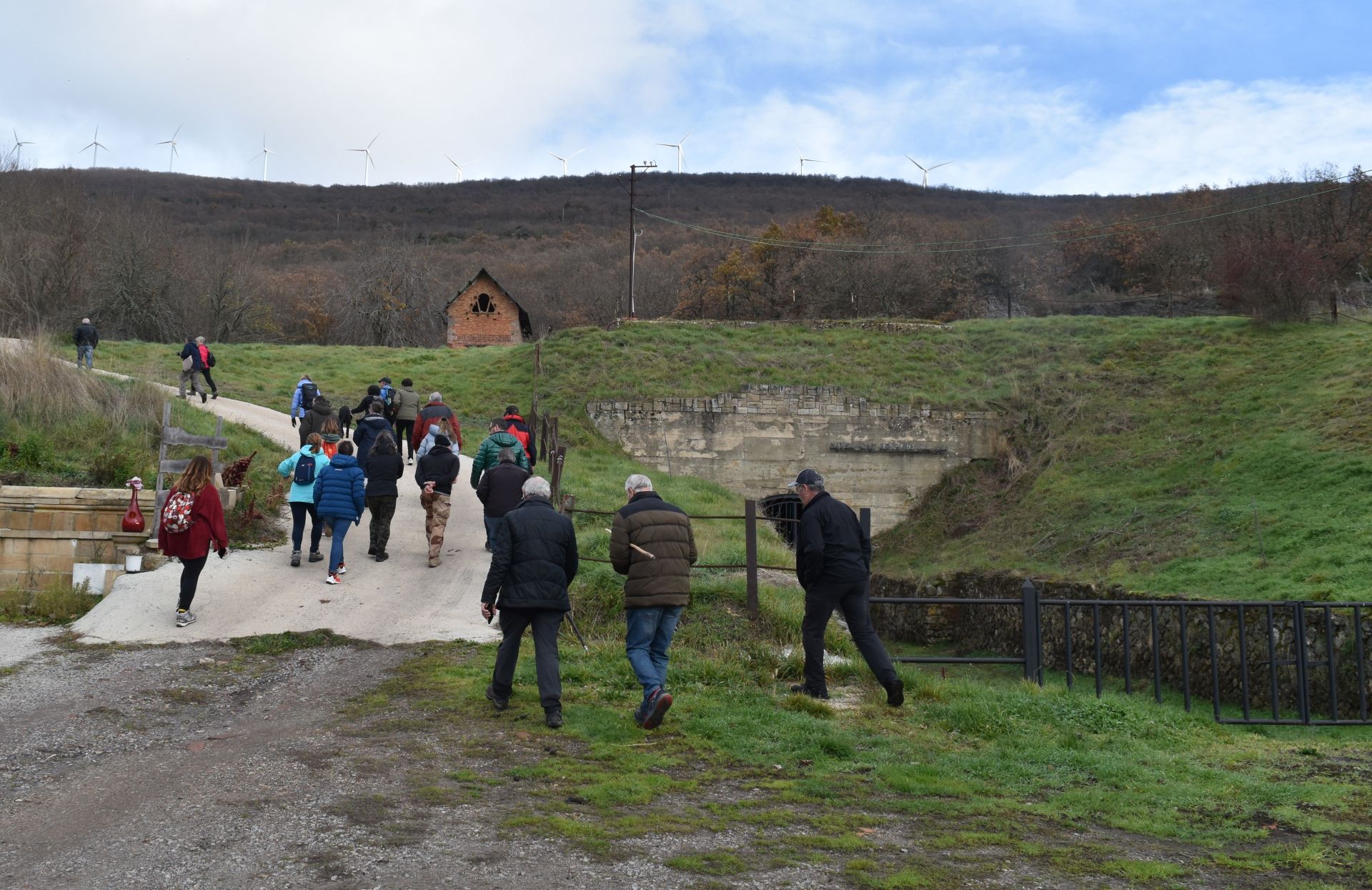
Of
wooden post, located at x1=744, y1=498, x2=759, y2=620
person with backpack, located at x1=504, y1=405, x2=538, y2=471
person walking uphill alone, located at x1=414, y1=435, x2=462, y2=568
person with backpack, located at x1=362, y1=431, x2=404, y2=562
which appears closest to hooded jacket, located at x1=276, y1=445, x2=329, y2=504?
person with backpack, located at x1=362, y1=431, x2=404, y2=562

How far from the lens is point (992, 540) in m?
23.5

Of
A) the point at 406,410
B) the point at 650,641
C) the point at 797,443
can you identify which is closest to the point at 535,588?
the point at 650,641

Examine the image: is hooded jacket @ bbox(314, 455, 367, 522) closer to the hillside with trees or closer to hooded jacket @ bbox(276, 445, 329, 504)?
hooded jacket @ bbox(276, 445, 329, 504)

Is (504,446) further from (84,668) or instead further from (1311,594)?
(1311,594)

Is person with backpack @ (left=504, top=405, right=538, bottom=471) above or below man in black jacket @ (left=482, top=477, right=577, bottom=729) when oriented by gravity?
above

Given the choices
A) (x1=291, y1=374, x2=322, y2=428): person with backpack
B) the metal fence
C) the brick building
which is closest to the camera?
the metal fence

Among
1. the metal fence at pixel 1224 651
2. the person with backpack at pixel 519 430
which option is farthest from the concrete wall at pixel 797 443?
the person with backpack at pixel 519 430

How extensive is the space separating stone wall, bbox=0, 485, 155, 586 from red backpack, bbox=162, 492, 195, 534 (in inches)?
73.2

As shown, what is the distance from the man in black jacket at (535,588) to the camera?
7.27m

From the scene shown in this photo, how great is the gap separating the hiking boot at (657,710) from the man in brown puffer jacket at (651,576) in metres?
0.11

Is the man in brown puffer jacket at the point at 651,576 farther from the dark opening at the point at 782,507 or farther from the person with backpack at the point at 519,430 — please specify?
the dark opening at the point at 782,507

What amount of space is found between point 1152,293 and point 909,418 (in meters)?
23.0

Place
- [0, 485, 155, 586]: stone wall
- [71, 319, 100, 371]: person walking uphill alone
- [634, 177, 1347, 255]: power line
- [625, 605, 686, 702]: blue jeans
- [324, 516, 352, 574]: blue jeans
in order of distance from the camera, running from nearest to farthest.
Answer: [625, 605, 686, 702]: blue jeans
[0, 485, 155, 586]: stone wall
[324, 516, 352, 574]: blue jeans
[71, 319, 100, 371]: person walking uphill alone
[634, 177, 1347, 255]: power line

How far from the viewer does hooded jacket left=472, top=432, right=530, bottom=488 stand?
1229cm
